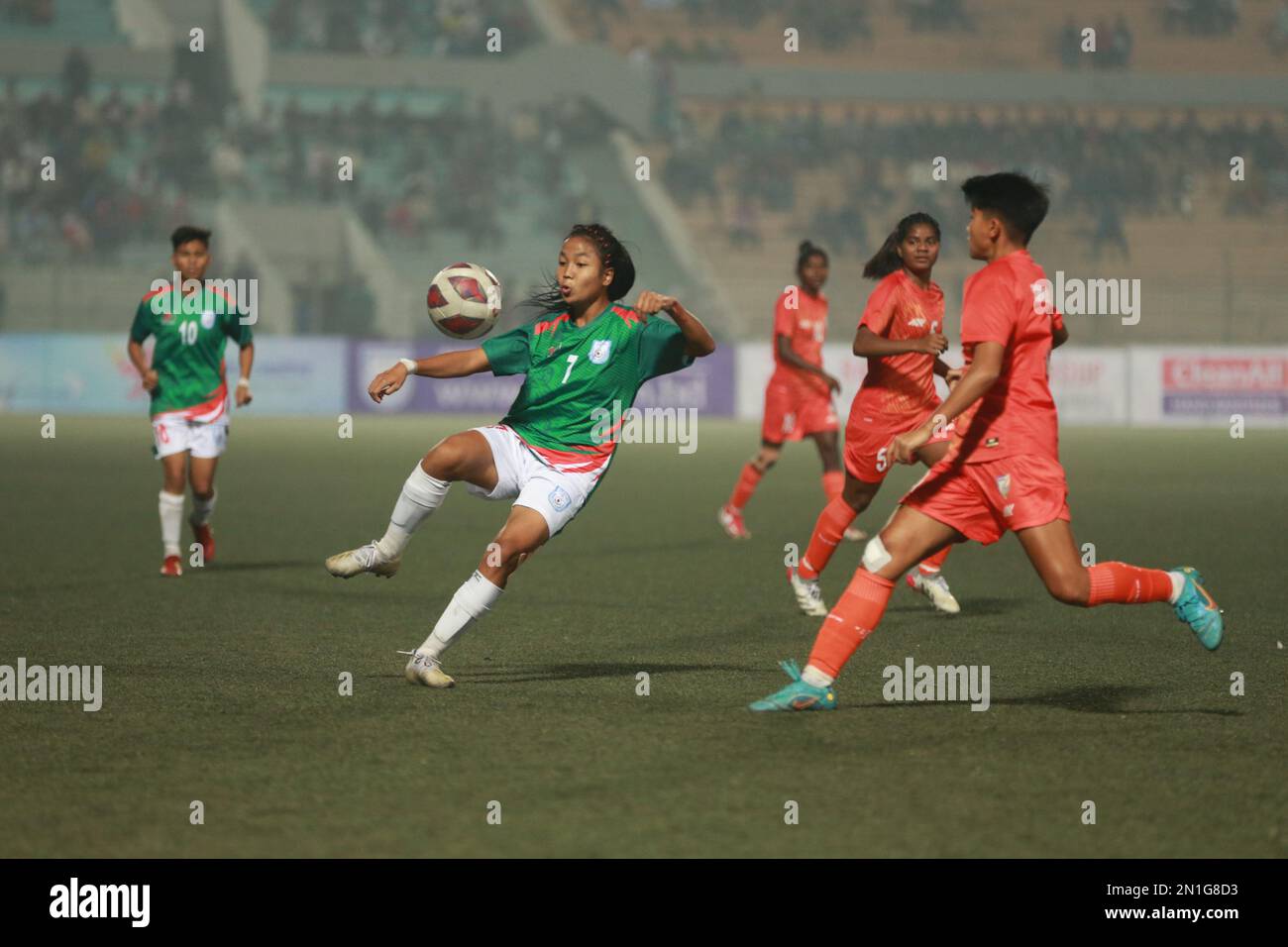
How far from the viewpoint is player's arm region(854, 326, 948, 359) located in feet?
24.8

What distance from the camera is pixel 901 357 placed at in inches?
375

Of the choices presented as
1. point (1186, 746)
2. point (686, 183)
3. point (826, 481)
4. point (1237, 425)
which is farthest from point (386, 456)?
point (686, 183)

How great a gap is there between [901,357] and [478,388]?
2311 cm

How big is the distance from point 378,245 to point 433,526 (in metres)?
24.6

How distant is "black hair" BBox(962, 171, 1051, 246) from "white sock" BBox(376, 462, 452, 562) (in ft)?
8.11

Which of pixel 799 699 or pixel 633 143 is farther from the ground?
pixel 633 143

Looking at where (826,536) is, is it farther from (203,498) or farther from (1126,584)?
(203,498)

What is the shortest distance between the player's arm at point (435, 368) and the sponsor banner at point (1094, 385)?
85.1ft

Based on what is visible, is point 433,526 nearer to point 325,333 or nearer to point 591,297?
point 591,297

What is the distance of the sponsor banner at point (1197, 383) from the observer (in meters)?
31.1

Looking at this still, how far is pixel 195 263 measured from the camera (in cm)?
1107

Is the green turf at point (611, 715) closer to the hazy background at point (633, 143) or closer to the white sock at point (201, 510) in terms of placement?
the white sock at point (201, 510)

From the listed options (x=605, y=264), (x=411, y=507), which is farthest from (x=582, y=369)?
(x=411, y=507)

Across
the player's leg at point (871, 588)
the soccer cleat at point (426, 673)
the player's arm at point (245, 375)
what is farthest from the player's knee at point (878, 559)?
the player's arm at point (245, 375)
